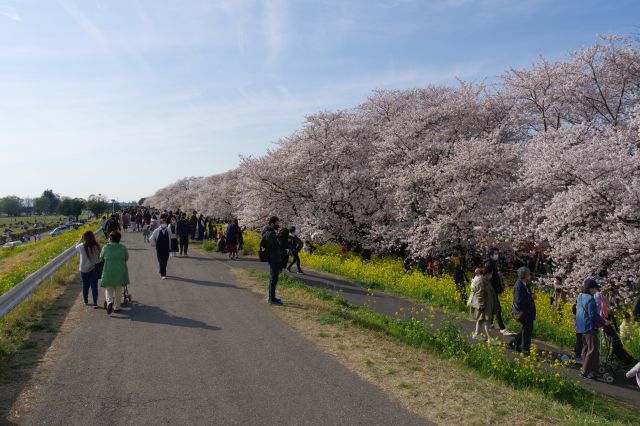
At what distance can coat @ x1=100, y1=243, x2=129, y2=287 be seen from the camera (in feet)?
28.0

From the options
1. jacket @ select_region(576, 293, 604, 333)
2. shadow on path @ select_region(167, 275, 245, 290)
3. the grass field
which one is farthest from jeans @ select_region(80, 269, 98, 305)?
jacket @ select_region(576, 293, 604, 333)

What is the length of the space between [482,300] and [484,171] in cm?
1054

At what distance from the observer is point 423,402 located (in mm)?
4867

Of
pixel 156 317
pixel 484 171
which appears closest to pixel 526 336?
pixel 156 317

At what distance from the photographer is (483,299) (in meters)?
8.88

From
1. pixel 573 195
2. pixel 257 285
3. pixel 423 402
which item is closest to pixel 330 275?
pixel 257 285

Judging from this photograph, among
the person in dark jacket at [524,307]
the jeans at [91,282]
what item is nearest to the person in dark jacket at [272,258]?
the jeans at [91,282]

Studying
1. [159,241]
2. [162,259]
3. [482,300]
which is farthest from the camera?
[162,259]

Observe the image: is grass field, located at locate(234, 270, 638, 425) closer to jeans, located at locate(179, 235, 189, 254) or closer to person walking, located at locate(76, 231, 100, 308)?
person walking, located at locate(76, 231, 100, 308)

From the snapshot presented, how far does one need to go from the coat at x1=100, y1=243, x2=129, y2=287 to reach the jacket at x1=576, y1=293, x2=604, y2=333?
27.7ft

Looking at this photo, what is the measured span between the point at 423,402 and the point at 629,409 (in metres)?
3.65

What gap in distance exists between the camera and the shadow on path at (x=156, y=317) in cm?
789

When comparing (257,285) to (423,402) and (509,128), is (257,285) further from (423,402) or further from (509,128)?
(509,128)

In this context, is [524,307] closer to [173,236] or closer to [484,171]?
[484,171]
